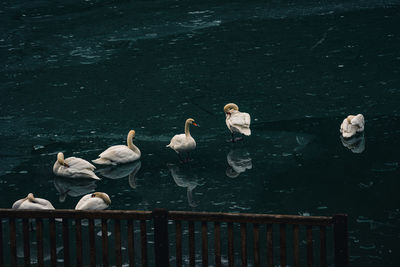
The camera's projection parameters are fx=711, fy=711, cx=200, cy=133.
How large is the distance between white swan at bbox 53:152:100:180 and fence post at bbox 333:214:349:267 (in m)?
5.66

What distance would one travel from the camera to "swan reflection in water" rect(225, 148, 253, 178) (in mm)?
11125

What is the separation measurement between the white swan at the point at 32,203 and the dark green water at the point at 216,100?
2.01 feet

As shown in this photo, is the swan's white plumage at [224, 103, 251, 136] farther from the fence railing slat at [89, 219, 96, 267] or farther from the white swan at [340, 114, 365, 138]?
the fence railing slat at [89, 219, 96, 267]

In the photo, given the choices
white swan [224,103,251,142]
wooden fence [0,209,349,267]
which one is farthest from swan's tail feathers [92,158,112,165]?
A: wooden fence [0,209,349,267]

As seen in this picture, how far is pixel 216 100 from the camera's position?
14.7m

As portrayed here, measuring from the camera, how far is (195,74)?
53.9 ft

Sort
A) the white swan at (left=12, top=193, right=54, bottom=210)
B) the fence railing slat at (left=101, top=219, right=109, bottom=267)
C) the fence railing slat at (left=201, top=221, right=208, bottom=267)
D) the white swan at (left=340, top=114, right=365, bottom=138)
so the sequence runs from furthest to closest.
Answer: the white swan at (left=340, top=114, right=365, bottom=138) → the white swan at (left=12, top=193, right=54, bottom=210) → the fence railing slat at (left=101, top=219, right=109, bottom=267) → the fence railing slat at (left=201, top=221, right=208, bottom=267)

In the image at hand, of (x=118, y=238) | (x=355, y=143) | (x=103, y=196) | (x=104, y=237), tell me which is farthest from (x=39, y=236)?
(x=355, y=143)

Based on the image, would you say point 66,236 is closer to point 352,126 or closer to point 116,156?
point 116,156

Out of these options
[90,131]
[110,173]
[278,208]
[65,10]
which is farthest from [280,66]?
[65,10]

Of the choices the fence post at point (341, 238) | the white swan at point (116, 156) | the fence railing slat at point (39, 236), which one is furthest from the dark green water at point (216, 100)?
the fence railing slat at point (39, 236)

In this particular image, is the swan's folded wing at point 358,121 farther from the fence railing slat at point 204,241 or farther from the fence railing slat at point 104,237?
the fence railing slat at point 104,237

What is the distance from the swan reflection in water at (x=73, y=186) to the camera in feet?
35.4

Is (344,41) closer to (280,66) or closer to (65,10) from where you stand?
(280,66)
